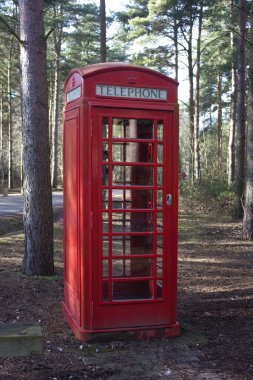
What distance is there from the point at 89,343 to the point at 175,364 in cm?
87

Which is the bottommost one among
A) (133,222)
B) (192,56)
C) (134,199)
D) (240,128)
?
(133,222)

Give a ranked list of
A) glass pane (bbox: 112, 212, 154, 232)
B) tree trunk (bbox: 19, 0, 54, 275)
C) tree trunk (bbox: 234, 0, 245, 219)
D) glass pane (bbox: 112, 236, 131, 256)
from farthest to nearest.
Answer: tree trunk (bbox: 234, 0, 245, 219)
tree trunk (bbox: 19, 0, 54, 275)
glass pane (bbox: 112, 236, 131, 256)
glass pane (bbox: 112, 212, 154, 232)

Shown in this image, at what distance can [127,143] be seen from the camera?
4809mm

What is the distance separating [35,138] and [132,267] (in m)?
2.69

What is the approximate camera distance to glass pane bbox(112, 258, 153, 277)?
4.79 meters

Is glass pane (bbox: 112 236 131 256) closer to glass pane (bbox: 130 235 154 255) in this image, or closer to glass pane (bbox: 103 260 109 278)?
glass pane (bbox: 130 235 154 255)

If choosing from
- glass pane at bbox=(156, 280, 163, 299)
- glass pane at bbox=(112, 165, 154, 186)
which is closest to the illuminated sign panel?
glass pane at bbox=(112, 165, 154, 186)

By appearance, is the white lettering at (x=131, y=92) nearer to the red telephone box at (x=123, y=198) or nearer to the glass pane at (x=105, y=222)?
the red telephone box at (x=123, y=198)

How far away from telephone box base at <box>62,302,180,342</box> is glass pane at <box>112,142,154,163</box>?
5.38 feet

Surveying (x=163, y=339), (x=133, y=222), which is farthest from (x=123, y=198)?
(x=163, y=339)

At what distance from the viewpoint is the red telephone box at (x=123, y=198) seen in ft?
14.5

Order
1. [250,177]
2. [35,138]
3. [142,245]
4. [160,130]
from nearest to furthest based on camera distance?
1. [160,130]
2. [142,245]
3. [35,138]
4. [250,177]

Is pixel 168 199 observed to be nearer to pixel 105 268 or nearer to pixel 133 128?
pixel 133 128

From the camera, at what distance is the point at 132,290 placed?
16.9ft
